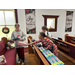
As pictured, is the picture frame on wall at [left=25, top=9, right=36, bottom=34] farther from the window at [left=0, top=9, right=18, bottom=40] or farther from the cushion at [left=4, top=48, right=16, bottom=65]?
the cushion at [left=4, top=48, right=16, bottom=65]

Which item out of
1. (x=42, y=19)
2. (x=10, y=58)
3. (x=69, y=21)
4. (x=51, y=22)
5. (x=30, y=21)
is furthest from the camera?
(x=69, y=21)

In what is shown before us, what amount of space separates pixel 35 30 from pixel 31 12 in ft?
4.35

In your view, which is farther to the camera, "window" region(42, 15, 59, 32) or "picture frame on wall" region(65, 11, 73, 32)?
"picture frame on wall" region(65, 11, 73, 32)

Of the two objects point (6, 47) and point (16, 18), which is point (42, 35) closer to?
point (6, 47)

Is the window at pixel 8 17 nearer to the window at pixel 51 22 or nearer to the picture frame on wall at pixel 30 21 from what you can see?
the picture frame on wall at pixel 30 21

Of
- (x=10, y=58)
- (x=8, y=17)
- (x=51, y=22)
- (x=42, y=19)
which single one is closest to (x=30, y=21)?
(x=42, y=19)

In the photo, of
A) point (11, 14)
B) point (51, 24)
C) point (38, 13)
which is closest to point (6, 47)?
point (11, 14)

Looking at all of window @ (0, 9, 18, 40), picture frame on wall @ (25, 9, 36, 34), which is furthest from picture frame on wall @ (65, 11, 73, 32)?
window @ (0, 9, 18, 40)

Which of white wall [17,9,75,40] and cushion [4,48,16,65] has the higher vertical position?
white wall [17,9,75,40]

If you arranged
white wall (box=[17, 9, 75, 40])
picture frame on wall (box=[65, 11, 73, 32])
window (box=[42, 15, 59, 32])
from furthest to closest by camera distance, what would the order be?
picture frame on wall (box=[65, 11, 73, 32]), window (box=[42, 15, 59, 32]), white wall (box=[17, 9, 75, 40])

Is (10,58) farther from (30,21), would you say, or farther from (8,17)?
(8,17)

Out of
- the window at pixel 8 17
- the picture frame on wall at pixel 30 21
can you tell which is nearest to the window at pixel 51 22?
the picture frame on wall at pixel 30 21

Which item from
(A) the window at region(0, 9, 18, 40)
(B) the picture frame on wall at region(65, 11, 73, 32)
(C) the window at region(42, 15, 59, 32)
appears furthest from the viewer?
(B) the picture frame on wall at region(65, 11, 73, 32)

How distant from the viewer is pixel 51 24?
16.4 feet
